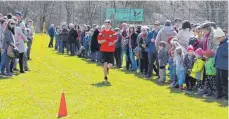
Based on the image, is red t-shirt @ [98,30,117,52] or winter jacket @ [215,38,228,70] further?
red t-shirt @ [98,30,117,52]

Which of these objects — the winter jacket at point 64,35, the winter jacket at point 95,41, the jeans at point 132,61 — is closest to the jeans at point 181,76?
the jeans at point 132,61

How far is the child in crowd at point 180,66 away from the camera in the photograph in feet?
41.3

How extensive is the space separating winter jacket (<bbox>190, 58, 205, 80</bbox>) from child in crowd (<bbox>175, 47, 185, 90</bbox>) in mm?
558

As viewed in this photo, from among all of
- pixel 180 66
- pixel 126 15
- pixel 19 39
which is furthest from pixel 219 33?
pixel 126 15

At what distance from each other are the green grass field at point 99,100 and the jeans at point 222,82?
328mm

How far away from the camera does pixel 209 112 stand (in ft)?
31.2

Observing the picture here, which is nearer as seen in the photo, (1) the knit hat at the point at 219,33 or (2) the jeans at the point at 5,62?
(1) the knit hat at the point at 219,33

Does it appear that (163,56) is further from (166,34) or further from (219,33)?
(219,33)

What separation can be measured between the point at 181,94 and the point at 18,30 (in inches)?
253

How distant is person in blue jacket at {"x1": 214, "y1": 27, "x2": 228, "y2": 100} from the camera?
10875 millimetres

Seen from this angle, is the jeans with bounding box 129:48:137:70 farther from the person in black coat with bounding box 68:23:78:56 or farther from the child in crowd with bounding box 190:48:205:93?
the person in black coat with bounding box 68:23:78:56

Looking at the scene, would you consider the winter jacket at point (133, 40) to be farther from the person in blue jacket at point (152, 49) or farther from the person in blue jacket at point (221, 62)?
the person in blue jacket at point (221, 62)

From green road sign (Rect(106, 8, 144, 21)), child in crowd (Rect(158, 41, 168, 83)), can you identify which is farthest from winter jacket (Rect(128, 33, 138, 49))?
green road sign (Rect(106, 8, 144, 21))

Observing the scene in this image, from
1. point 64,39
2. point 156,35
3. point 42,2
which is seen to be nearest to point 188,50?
point 156,35
